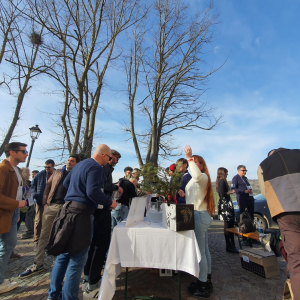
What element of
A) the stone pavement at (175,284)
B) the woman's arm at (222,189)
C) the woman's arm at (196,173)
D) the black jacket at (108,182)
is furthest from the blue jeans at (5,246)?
the woman's arm at (222,189)

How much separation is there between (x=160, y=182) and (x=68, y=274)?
1.49 m

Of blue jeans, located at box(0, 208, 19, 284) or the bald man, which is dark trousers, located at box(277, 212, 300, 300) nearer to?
the bald man

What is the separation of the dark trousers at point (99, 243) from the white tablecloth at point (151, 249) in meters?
0.52

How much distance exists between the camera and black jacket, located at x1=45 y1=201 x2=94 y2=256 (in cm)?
206

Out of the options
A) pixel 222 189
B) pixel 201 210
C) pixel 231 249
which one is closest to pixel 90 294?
pixel 201 210

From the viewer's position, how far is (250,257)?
3422mm

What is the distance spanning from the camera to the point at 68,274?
83.4 inches

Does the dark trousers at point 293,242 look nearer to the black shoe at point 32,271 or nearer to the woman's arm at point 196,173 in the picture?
the woman's arm at point 196,173

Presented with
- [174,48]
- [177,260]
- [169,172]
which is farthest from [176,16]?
[177,260]

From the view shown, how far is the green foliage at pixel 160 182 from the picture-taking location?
2.82 meters

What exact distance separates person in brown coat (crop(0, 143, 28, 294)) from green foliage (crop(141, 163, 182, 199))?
1.63 meters

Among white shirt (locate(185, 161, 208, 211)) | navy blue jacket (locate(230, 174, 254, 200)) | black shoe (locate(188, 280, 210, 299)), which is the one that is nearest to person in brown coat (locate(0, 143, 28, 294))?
white shirt (locate(185, 161, 208, 211))

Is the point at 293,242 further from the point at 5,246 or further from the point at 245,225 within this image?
the point at 5,246

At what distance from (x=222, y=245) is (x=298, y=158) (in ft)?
12.3
